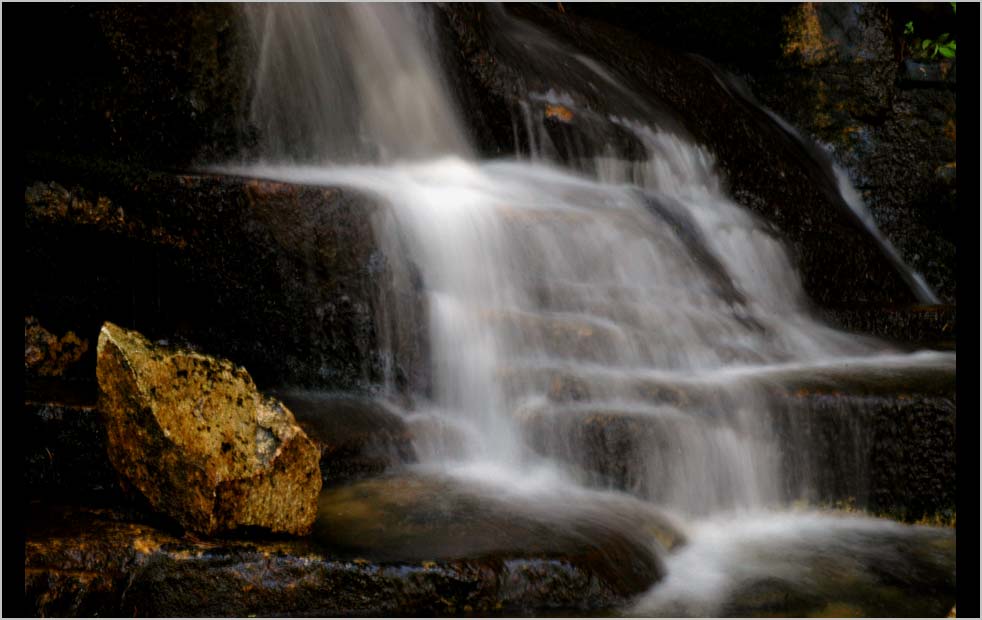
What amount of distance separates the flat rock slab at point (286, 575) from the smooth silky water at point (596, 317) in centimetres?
34

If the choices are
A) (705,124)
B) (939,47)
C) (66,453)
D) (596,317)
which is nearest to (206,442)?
(66,453)

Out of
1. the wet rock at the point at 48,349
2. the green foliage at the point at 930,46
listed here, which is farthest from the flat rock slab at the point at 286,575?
the green foliage at the point at 930,46

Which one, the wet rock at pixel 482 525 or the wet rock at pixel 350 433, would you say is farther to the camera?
the wet rock at pixel 350 433

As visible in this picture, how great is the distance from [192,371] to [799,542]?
104 inches

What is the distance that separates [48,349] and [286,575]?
2.09m

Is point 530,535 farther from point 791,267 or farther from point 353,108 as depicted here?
point 791,267

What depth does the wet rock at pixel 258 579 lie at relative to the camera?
2.41 meters

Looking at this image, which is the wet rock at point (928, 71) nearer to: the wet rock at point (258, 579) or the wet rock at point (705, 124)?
the wet rock at point (705, 124)

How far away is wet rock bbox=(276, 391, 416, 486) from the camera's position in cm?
351

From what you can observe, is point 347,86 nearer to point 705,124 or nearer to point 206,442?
point 705,124

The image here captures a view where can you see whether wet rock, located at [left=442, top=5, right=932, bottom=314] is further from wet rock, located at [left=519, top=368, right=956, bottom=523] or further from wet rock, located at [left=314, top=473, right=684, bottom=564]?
wet rock, located at [left=314, top=473, right=684, bottom=564]

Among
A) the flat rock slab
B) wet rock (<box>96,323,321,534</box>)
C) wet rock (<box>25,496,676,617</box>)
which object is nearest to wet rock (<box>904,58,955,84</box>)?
the flat rock slab

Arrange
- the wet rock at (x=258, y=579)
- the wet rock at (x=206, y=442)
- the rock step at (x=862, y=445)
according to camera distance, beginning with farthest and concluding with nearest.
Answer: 1. the rock step at (x=862, y=445)
2. the wet rock at (x=206, y=442)
3. the wet rock at (x=258, y=579)

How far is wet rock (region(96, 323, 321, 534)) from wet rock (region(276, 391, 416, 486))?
63 centimetres
